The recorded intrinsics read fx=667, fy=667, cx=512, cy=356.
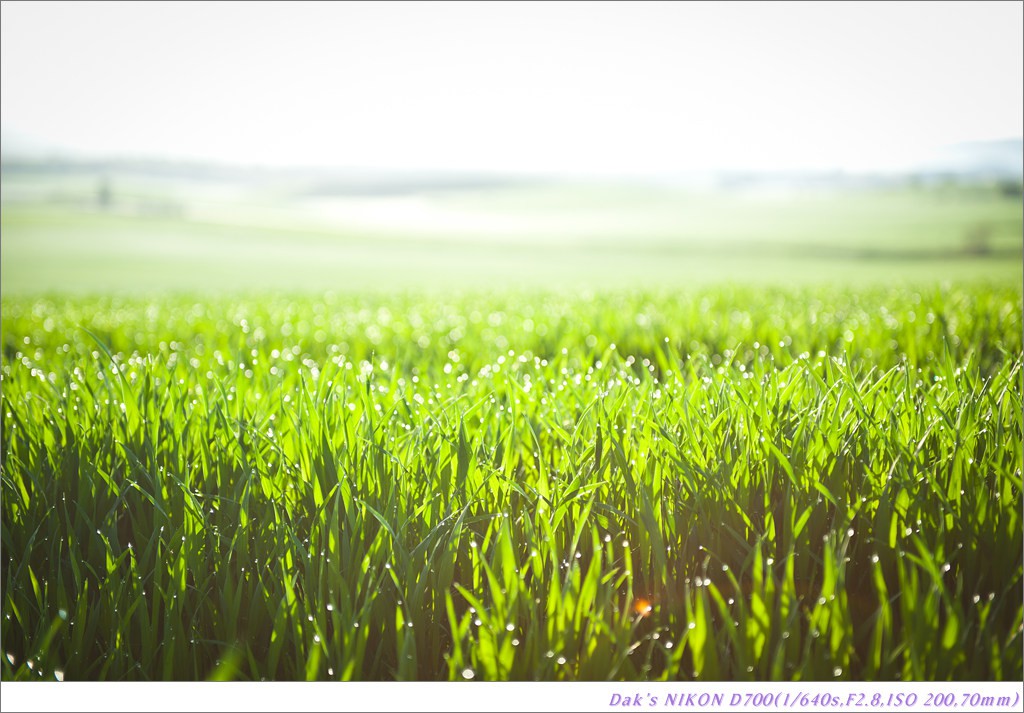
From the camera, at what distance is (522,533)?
1510 millimetres

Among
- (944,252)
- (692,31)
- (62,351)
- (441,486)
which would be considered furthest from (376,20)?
(944,252)

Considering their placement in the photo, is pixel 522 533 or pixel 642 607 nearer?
pixel 642 607

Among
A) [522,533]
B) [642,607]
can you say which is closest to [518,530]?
[522,533]

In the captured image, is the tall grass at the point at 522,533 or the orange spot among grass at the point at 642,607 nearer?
the tall grass at the point at 522,533

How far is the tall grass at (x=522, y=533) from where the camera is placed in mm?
→ 1178

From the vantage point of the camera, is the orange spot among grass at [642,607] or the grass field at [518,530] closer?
the grass field at [518,530]

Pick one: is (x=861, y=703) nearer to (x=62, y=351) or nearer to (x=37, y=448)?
(x=37, y=448)

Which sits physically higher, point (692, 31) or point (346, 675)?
point (692, 31)

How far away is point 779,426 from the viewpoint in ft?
5.41

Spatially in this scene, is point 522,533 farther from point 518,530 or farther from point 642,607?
point 642,607

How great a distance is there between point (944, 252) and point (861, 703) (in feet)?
70.7

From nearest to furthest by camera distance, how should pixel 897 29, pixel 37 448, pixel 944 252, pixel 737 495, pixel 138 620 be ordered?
1. pixel 138 620
2. pixel 737 495
3. pixel 37 448
4. pixel 897 29
5. pixel 944 252

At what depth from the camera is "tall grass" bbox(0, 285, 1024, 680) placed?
1.18m

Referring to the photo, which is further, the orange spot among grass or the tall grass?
the orange spot among grass
